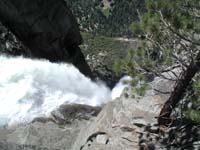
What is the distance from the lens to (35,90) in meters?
18.9

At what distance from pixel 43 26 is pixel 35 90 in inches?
461

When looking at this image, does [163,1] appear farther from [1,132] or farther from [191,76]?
[1,132]

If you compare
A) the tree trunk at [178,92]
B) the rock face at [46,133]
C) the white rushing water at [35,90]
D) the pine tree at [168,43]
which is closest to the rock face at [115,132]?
the rock face at [46,133]

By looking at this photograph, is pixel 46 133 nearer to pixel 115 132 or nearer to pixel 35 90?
pixel 115 132

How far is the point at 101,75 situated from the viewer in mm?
41406

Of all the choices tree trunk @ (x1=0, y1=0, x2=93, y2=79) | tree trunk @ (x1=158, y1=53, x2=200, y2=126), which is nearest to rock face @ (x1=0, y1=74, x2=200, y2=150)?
tree trunk @ (x1=158, y1=53, x2=200, y2=126)

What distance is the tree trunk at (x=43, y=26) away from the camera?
28.5 m

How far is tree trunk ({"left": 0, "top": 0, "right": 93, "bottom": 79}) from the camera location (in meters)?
28.5

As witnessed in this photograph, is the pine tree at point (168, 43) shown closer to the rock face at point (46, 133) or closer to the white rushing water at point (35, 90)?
the rock face at point (46, 133)

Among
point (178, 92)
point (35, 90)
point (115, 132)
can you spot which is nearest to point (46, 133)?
point (115, 132)

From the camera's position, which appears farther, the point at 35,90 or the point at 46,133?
the point at 35,90

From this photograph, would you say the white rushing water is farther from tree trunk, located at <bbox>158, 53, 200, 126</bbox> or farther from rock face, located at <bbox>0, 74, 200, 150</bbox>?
tree trunk, located at <bbox>158, 53, 200, 126</bbox>

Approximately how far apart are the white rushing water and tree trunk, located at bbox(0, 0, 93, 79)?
1.80 meters

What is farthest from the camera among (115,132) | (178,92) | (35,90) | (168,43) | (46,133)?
(35,90)
